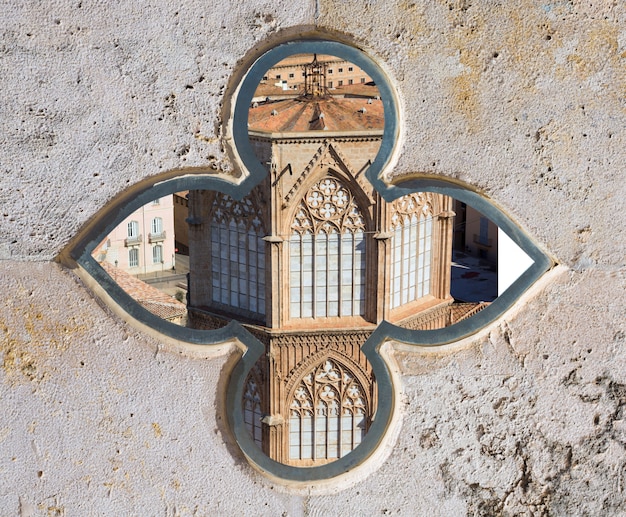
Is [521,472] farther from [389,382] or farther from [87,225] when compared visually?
[87,225]

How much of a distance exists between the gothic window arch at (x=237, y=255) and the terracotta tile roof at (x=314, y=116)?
1.71 m

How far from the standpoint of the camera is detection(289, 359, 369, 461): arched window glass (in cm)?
2098

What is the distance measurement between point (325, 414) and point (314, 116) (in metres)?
6.38

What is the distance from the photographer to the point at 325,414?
21.5m

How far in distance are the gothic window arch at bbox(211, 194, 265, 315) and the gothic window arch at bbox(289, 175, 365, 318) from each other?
741mm

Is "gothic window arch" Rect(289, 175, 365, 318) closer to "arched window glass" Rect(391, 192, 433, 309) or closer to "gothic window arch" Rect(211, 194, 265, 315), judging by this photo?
"gothic window arch" Rect(211, 194, 265, 315)

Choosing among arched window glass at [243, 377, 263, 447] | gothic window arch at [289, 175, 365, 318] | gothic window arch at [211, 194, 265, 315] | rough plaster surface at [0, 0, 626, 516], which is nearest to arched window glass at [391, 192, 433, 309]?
gothic window arch at [289, 175, 365, 318]

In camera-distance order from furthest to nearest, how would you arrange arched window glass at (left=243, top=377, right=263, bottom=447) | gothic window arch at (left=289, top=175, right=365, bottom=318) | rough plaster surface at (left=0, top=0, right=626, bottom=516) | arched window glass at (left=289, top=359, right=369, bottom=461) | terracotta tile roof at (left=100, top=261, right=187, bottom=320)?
terracotta tile roof at (left=100, top=261, right=187, bottom=320)
arched window glass at (left=243, top=377, right=263, bottom=447)
arched window glass at (left=289, top=359, right=369, bottom=461)
gothic window arch at (left=289, top=175, right=365, bottom=318)
rough plaster surface at (left=0, top=0, right=626, bottom=516)

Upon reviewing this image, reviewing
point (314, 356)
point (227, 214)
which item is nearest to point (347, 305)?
point (314, 356)

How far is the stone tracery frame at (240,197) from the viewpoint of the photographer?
2426mm

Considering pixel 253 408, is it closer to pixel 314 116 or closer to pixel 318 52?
pixel 314 116

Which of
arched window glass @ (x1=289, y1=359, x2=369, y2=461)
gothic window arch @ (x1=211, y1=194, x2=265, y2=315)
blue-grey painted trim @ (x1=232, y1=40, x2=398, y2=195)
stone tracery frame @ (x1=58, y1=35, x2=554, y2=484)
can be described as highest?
blue-grey painted trim @ (x1=232, y1=40, x2=398, y2=195)

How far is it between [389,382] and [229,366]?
16.2 inches

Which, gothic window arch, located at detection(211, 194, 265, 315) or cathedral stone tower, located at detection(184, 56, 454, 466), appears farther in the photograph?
gothic window arch, located at detection(211, 194, 265, 315)
